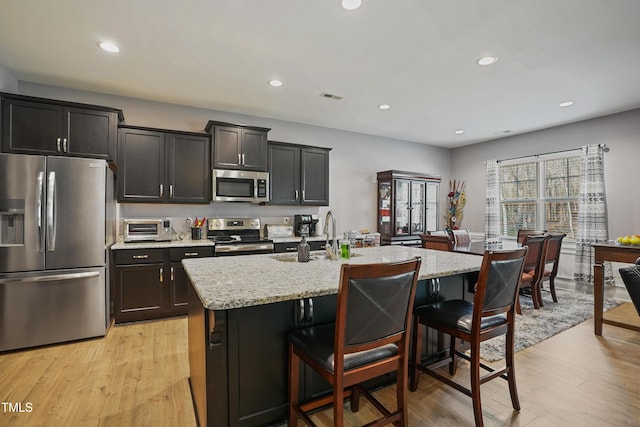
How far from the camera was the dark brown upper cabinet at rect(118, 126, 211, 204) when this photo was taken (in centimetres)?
365

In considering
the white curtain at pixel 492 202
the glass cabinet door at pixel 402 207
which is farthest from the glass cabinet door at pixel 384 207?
the white curtain at pixel 492 202

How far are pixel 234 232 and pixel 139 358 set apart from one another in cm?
201

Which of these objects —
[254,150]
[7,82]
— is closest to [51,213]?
[7,82]

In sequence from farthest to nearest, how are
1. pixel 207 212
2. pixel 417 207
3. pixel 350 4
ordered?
pixel 417 207 → pixel 207 212 → pixel 350 4

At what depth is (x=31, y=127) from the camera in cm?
312

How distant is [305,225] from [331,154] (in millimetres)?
1410

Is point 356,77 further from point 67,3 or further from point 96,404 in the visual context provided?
point 96,404

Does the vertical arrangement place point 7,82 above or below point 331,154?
above

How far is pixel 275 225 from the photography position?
4.72 m

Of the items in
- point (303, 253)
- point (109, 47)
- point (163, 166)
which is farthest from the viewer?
point (163, 166)

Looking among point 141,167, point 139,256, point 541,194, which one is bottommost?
point 139,256

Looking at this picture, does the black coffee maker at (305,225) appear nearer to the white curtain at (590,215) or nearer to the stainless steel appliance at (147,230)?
the stainless steel appliance at (147,230)

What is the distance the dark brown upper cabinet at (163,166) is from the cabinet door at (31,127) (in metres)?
0.58

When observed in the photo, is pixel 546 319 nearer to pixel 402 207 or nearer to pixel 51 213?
pixel 402 207
